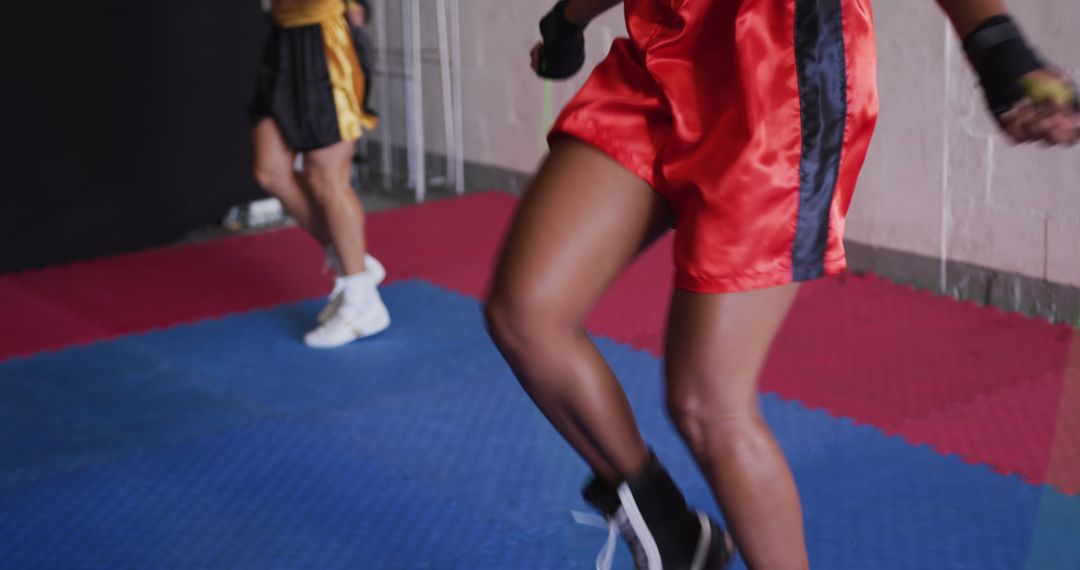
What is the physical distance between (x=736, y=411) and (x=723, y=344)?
0.27ft

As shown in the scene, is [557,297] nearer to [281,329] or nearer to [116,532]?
[116,532]

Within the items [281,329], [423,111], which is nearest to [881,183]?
[281,329]

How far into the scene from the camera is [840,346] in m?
2.97

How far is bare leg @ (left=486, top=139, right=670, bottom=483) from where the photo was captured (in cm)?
128

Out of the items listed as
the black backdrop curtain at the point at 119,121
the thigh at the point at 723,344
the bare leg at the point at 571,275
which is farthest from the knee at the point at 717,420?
the black backdrop curtain at the point at 119,121

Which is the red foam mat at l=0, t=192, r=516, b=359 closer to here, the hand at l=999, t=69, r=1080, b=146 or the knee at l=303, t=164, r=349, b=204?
the knee at l=303, t=164, r=349, b=204

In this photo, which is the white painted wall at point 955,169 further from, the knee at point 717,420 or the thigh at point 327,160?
the knee at point 717,420

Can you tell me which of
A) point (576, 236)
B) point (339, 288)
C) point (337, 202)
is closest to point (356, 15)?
point (337, 202)

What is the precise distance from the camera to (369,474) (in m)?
2.27

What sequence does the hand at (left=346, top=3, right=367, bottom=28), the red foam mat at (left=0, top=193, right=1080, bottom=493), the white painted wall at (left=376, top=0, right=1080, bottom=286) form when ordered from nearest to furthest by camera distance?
the red foam mat at (left=0, top=193, right=1080, bottom=493) < the white painted wall at (left=376, top=0, right=1080, bottom=286) < the hand at (left=346, top=3, right=367, bottom=28)

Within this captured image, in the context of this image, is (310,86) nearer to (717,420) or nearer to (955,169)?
(955,169)

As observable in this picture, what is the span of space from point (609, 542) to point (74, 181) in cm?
361

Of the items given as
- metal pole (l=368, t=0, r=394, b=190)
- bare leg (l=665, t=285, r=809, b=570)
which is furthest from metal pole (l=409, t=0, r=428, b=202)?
bare leg (l=665, t=285, r=809, b=570)

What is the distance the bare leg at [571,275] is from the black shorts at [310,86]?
1863mm
